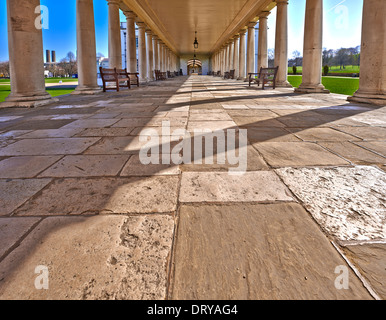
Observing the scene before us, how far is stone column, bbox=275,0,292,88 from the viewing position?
14.9 metres

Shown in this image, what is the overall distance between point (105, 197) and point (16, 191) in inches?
29.8

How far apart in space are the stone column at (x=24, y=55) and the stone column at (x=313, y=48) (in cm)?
934

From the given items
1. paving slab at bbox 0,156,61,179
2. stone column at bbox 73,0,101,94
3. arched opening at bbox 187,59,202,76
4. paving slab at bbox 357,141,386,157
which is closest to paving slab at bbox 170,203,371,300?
paving slab at bbox 0,156,61,179

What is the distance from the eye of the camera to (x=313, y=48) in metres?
11.1

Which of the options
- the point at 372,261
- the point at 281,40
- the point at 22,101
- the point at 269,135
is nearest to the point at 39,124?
the point at 22,101

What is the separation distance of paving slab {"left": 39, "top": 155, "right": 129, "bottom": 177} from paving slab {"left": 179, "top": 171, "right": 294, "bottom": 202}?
2.39 ft

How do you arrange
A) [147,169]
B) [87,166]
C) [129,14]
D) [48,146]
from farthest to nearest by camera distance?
[129,14]
[48,146]
[87,166]
[147,169]

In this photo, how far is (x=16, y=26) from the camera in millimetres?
7348

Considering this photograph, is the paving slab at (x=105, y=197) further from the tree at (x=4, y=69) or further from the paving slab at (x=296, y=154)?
the tree at (x=4, y=69)

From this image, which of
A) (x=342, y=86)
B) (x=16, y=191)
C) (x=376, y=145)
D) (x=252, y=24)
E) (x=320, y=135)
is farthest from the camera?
(x=252, y=24)

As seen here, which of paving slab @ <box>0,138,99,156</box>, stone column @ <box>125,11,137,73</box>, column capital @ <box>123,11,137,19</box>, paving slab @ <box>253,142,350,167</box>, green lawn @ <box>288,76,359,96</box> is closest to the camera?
paving slab @ <box>253,142,350,167</box>

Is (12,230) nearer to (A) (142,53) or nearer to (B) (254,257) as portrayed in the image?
(B) (254,257)

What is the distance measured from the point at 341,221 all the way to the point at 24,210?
204 centimetres

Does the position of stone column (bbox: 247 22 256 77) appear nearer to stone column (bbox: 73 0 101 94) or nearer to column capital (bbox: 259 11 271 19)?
column capital (bbox: 259 11 271 19)
